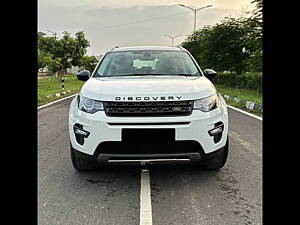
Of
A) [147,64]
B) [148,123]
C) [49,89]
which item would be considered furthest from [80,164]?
[49,89]

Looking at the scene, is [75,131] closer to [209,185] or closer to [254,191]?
[209,185]

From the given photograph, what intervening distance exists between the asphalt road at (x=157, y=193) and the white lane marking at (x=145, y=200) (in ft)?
0.13

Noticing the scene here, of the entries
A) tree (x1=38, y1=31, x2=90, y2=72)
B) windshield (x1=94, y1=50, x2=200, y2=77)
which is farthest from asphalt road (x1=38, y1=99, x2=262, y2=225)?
tree (x1=38, y1=31, x2=90, y2=72)

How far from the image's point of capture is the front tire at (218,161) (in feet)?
14.2

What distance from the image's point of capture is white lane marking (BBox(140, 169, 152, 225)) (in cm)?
324

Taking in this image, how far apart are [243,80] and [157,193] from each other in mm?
17615

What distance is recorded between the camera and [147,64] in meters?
5.25

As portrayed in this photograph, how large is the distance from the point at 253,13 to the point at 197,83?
10900 mm

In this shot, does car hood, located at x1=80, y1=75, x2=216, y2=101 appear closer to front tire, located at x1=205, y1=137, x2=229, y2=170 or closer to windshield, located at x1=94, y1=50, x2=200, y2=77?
windshield, located at x1=94, y1=50, x2=200, y2=77

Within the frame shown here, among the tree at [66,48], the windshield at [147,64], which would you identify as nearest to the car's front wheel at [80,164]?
the windshield at [147,64]

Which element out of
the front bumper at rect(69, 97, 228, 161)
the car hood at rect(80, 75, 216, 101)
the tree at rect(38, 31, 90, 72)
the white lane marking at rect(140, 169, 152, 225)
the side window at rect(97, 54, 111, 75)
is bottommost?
the white lane marking at rect(140, 169, 152, 225)

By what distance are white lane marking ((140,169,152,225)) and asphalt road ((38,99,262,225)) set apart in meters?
0.04

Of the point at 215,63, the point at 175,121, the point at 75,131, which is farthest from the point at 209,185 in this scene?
the point at 215,63
